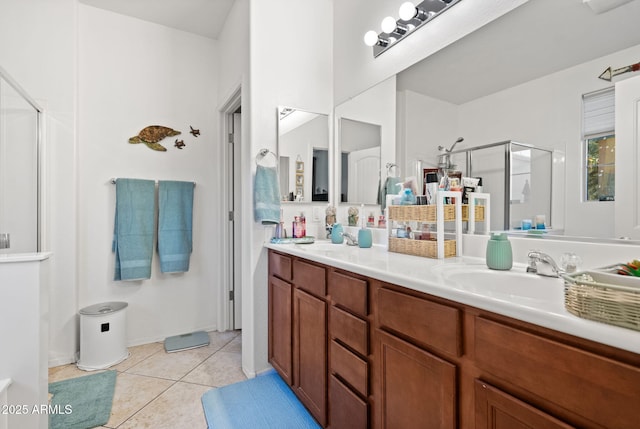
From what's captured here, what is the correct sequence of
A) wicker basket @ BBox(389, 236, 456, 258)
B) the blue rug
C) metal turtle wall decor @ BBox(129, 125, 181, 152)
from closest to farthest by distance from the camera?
wicker basket @ BBox(389, 236, 456, 258)
the blue rug
metal turtle wall decor @ BBox(129, 125, 181, 152)

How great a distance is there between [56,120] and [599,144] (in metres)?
3.27

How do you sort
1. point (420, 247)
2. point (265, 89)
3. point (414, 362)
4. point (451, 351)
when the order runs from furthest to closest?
point (265, 89) → point (420, 247) → point (414, 362) → point (451, 351)

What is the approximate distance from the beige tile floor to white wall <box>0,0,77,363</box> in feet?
1.60

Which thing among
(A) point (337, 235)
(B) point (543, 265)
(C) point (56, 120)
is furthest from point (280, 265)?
(C) point (56, 120)

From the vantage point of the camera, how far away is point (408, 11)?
1671 millimetres

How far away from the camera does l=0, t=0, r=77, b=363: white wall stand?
2205mm

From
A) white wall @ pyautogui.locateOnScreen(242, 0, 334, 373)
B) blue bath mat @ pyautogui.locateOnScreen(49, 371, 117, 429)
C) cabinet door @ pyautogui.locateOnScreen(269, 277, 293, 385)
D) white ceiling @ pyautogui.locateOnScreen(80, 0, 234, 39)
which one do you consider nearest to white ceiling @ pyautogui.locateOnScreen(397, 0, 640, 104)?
white wall @ pyautogui.locateOnScreen(242, 0, 334, 373)

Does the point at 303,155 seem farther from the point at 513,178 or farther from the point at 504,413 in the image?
the point at 504,413

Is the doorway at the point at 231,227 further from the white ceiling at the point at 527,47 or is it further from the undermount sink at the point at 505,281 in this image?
the undermount sink at the point at 505,281

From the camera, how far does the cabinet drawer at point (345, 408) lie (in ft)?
3.77

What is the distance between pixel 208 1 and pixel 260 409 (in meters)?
2.98

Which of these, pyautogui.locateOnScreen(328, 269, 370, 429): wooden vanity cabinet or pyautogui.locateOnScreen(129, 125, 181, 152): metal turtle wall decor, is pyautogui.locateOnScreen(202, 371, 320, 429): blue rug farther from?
pyautogui.locateOnScreen(129, 125, 181, 152): metal turtle wall decor

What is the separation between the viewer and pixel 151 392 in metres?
1.92

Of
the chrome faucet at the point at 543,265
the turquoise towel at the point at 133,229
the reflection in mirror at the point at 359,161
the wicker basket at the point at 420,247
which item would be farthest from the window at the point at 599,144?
the turquoise towel at the point at 133,229
